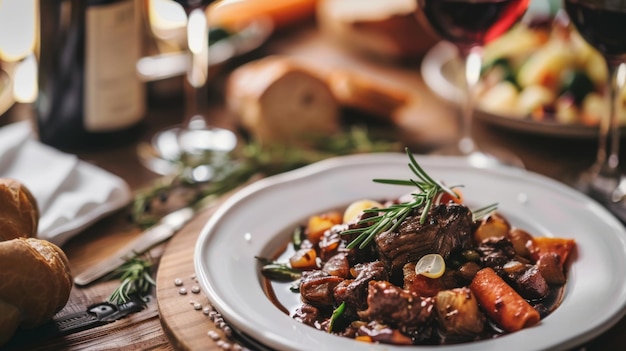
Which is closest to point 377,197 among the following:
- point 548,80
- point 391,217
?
point 391,217

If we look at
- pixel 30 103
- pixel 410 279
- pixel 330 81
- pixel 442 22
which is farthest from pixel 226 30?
pixel 410 279

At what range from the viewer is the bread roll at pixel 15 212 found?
1695 millimetres

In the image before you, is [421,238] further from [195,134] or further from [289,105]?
[195,134]

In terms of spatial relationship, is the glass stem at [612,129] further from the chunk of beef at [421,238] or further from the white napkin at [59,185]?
the white napkin at [59,185]

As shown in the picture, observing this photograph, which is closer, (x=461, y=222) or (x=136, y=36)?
(x=461, y=222)

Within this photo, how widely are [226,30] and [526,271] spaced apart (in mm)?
2002

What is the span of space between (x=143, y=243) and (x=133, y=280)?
7.0 inches

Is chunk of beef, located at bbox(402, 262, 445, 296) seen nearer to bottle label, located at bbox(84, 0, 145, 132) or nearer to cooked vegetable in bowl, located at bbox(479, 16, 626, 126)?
cooked vegetable in bowl, located at bbox(479, 16, 626, 126)

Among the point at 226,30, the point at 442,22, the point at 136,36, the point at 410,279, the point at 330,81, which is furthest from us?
the point at 226,30

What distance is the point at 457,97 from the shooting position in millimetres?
2758

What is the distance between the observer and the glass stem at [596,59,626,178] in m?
2.23

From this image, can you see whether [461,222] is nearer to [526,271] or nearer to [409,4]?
[526,271]

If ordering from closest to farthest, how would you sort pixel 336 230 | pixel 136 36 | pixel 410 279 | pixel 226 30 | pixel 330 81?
pixel 410 279
pixel 336 230
pixel 136 36
pixel 330 81
pixel 226 30

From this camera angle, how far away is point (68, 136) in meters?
2.60
